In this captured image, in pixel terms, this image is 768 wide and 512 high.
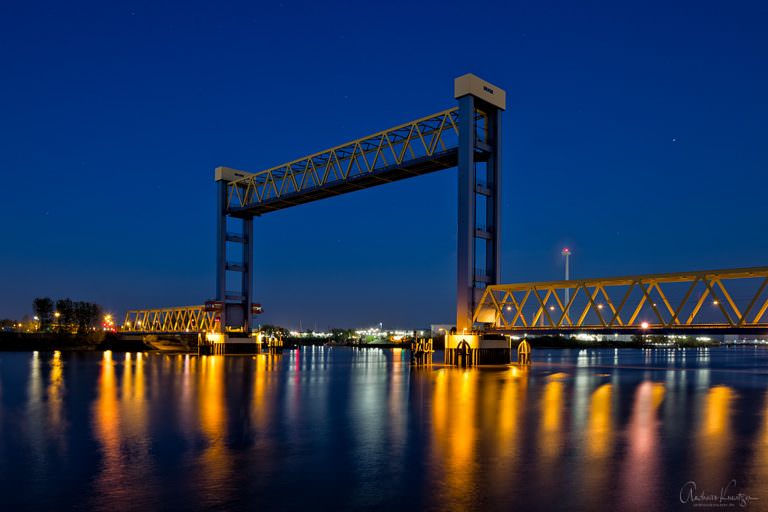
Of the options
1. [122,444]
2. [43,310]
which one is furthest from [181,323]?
[122,444]

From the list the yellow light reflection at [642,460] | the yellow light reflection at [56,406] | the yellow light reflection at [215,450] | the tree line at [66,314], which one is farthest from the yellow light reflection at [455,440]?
the tree line at [66,314]

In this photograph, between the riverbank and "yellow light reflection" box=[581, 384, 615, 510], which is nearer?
"yellow light reflection" box=[581, 384, 615, 510]

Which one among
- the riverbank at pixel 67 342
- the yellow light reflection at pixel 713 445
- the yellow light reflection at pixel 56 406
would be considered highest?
the yellow light reflection at pixel 713 445

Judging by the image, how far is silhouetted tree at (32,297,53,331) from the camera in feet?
483

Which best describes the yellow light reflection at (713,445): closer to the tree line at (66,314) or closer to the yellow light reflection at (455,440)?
the yellow light reflection at (455,440)

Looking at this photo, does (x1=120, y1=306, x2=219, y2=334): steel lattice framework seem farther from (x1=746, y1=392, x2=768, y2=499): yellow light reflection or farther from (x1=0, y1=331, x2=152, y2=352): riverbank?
(x1=746, y1=392, x2=768, y2=499): yellow light reflection

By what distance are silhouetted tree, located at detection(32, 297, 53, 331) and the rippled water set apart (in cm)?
13358

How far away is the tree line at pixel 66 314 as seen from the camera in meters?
143

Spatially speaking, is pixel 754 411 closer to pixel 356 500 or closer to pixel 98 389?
pixel 356 500

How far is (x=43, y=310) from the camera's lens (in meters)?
148

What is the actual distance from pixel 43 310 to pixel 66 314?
342 inches
